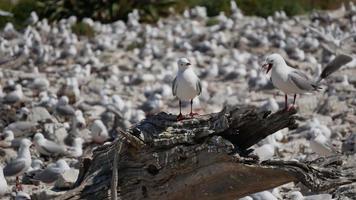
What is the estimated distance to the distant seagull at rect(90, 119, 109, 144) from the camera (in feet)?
37.8

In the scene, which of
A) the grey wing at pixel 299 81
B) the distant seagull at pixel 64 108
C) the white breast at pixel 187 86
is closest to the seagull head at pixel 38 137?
the distant seagull at pixel 64 108

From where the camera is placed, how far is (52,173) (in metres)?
9.21

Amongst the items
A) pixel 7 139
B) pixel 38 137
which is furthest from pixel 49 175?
pixel 7 139

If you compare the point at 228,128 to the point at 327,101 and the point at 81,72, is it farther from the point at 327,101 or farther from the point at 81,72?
the point at 81,72

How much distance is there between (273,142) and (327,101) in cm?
264

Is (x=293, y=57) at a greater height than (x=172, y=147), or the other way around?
(x=293, y=57)

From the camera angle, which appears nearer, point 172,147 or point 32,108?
point 172,147

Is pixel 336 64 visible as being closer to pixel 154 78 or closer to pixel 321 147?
pixel 321 147

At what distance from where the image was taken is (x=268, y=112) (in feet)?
20.6

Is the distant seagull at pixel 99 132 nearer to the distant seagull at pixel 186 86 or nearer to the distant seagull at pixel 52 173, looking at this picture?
the distant seagull at pixel 52 173

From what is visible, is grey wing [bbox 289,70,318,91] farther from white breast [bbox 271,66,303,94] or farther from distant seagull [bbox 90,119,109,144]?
distant seagull [bbox 90,119,109,144]

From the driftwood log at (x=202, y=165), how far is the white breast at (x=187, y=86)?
48.7 inches

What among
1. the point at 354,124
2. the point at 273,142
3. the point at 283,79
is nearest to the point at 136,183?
the point at 283,79

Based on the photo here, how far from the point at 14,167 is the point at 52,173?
0.47 meters
